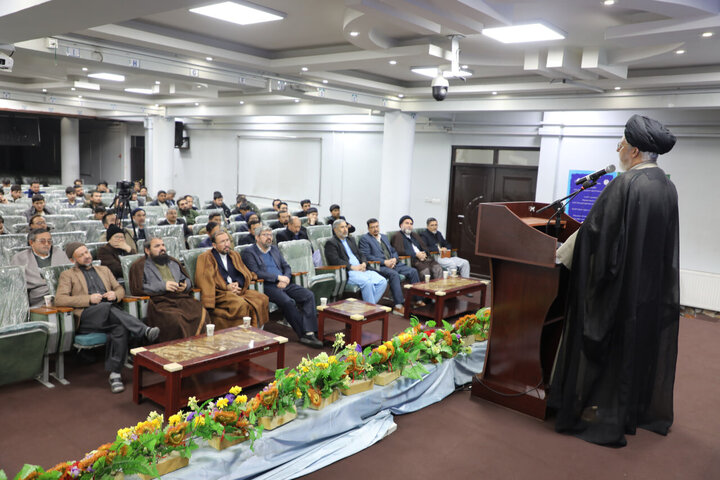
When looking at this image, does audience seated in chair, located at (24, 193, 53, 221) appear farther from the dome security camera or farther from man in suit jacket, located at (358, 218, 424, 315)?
the dome security camera

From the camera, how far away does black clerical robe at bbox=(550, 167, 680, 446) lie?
124 inches

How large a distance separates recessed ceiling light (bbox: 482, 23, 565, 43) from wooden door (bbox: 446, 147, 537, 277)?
4361 mm

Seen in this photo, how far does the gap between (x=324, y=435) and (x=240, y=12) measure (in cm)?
360

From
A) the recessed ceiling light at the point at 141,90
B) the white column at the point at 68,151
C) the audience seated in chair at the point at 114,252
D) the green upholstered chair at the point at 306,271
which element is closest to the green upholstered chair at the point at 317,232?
the green upholstered chair at the point at 306,271

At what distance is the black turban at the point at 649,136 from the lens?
10.4 feet

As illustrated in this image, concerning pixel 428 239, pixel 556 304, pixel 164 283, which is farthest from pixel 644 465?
pixel 428 239

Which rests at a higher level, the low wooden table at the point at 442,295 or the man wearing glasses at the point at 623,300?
the man wearing glasses at the point at 623,300

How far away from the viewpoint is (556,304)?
3.77 metres

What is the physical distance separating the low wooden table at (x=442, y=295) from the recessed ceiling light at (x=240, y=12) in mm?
3265

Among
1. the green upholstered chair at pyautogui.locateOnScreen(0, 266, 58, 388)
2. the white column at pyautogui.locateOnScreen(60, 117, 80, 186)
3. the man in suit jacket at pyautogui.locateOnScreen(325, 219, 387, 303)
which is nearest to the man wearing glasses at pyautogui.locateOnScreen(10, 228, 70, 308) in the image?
the green upholstered chair at pyautogui.locateOnScreen(0, 266, 58, 388)

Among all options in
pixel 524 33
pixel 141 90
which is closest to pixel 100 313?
pixel 524 33

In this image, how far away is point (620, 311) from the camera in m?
3.21

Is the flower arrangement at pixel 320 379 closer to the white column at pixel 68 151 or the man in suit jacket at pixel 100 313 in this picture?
the man in suit jacket at pixel 100 313

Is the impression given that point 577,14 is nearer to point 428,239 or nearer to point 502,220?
point 502,220
